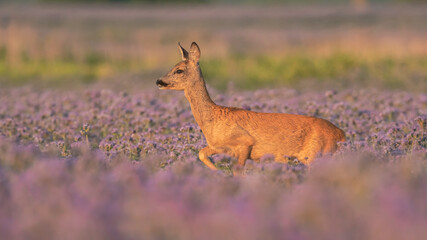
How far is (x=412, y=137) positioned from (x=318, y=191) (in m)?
4.18

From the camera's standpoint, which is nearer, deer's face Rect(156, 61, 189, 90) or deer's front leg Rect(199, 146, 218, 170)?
deer's front leg Rect(199, 146, 218, 170)

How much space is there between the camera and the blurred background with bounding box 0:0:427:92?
56.1 ft

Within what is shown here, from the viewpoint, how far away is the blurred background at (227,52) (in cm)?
1709

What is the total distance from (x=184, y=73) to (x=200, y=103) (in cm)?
36

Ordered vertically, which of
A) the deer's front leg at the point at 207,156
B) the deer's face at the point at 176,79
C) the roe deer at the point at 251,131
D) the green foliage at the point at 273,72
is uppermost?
the green foliage at the point at 273,72

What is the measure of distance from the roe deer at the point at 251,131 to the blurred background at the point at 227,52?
27.0 ft

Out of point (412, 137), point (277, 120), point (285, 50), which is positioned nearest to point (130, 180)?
point (277, 120)

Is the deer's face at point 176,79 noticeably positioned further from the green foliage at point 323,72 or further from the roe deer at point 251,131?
the green foliage at point 323,72

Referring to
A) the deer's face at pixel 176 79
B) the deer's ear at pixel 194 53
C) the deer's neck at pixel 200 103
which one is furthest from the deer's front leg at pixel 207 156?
the deer's ear at pixel 194 53

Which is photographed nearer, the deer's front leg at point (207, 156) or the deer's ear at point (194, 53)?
the deer's front leg at point (207, 156)

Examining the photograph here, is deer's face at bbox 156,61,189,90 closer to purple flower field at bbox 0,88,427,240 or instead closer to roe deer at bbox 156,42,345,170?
roe deer at bbox 156,42,345,170

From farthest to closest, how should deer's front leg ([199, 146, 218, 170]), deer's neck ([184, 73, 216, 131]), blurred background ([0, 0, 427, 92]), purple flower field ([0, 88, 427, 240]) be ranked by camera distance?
blurred background ([0, 0, 427, 92]), deer's neck ([184, 73, 216, 131]), deer's front leg ([199, 146, 218, 170]), purple flower field ([0, 88, 427, 240])

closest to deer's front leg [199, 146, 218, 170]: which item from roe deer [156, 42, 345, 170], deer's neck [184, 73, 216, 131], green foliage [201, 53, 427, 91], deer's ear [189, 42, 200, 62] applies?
roe deer [156, 42, 345, 170]

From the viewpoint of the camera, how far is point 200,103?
273 inches
